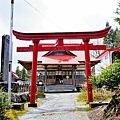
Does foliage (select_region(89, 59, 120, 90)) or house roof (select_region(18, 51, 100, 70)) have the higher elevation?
house roof (select_region(18, 51, 100, 70))

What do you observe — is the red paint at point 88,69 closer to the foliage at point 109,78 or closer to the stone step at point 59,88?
the foliage at point 109,78

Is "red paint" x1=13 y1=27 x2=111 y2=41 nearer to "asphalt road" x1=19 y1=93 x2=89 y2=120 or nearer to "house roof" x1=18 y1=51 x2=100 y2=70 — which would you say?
"asphalt road" x1=19 y1=93 x2=89 y2=120

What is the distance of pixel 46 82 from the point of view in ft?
112

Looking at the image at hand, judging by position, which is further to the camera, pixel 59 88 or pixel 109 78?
pixel 59 88

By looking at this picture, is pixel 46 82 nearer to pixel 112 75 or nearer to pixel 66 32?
pixel 66 32

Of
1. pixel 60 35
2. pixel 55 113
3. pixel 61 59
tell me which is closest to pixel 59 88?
pixel 61 59

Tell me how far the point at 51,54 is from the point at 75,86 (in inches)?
228

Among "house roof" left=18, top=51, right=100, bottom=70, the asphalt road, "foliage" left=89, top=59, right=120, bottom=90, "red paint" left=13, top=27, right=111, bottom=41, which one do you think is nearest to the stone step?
"house roof" left=18, top=51, right=100, bottom=70

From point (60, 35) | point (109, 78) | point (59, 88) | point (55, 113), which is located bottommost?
point (55, 113)

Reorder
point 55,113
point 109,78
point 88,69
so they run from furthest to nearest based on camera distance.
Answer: point 88,69, point 55,113, point 109,78

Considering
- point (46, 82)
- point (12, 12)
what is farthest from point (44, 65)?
point (12, 12)

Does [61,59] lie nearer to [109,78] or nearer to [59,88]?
[59,88]

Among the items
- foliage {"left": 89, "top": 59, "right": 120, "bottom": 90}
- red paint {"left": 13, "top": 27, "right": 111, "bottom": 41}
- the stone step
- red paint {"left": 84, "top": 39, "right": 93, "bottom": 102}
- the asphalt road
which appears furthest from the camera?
the stone step

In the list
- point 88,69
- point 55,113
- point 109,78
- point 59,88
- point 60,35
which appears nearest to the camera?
point 109,78
